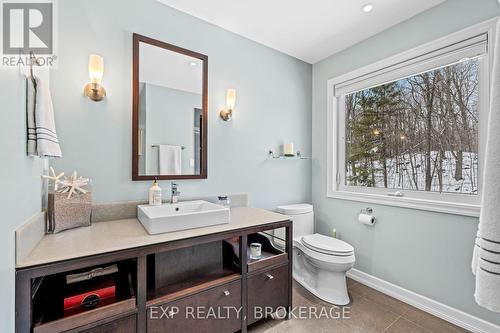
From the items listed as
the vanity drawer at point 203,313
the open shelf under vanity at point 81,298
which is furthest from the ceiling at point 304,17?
the vanity drawer at point 203,313

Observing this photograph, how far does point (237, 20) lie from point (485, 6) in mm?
1812

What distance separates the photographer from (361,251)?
2346 mm

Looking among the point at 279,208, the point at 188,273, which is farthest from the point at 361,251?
the point at 188,273

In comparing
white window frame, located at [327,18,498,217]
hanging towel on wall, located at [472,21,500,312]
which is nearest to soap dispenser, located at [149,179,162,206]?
hanging towel on wall, located at [472,21,500,312]

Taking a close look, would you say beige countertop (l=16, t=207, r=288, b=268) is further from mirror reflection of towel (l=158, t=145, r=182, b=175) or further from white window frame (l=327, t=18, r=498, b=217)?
white window frame (l=327, t=18, r=498, b=217)

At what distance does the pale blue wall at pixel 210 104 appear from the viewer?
1.53 meters

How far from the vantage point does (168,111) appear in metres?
1.89

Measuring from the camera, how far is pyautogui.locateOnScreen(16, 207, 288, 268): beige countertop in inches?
39.5

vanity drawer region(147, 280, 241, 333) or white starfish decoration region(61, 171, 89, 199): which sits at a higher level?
white starfish decoration region(61, 171, 89, 199)

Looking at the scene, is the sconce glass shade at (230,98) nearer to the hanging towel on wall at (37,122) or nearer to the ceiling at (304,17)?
the ceiling at (304,17)

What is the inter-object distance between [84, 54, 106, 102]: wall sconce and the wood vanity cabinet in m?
1.08

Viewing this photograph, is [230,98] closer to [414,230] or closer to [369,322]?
[414,230]

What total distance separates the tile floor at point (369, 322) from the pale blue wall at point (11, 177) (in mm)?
1408

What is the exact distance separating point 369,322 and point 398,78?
207 centimetres
